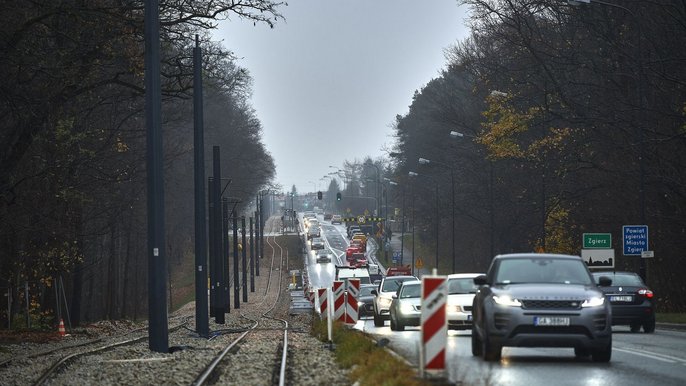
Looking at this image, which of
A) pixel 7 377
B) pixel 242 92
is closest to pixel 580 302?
pixel 7 377

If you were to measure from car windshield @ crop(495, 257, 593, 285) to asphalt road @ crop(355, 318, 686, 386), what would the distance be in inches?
47.8

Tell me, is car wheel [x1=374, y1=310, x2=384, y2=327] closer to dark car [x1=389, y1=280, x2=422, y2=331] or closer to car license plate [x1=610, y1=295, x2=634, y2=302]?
dark car [x1=389, y1=280, x2=422, y2=331]

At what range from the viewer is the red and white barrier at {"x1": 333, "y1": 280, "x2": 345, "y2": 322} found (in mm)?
30000

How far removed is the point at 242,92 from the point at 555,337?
9941 cm

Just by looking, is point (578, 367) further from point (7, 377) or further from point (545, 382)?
point (7, 377)

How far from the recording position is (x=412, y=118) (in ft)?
473

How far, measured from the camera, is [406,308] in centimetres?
3444

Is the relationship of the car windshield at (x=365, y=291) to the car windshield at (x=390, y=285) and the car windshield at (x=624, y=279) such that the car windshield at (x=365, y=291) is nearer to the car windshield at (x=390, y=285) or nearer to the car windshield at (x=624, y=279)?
the car windshield at (x=390, y=285)

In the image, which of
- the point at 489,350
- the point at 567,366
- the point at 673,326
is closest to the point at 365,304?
the point at 673,326

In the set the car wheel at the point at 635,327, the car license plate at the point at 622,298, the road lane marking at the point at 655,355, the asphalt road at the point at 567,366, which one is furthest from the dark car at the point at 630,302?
the road lane marking at the point at 655,355

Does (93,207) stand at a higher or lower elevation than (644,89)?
lower

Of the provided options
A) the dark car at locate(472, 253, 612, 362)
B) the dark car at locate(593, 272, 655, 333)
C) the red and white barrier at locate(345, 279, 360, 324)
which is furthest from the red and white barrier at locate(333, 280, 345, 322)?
the dark car at locate(472, 253, 612, 362)

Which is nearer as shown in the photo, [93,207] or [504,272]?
[504,272]

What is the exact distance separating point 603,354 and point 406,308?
15.6 m
